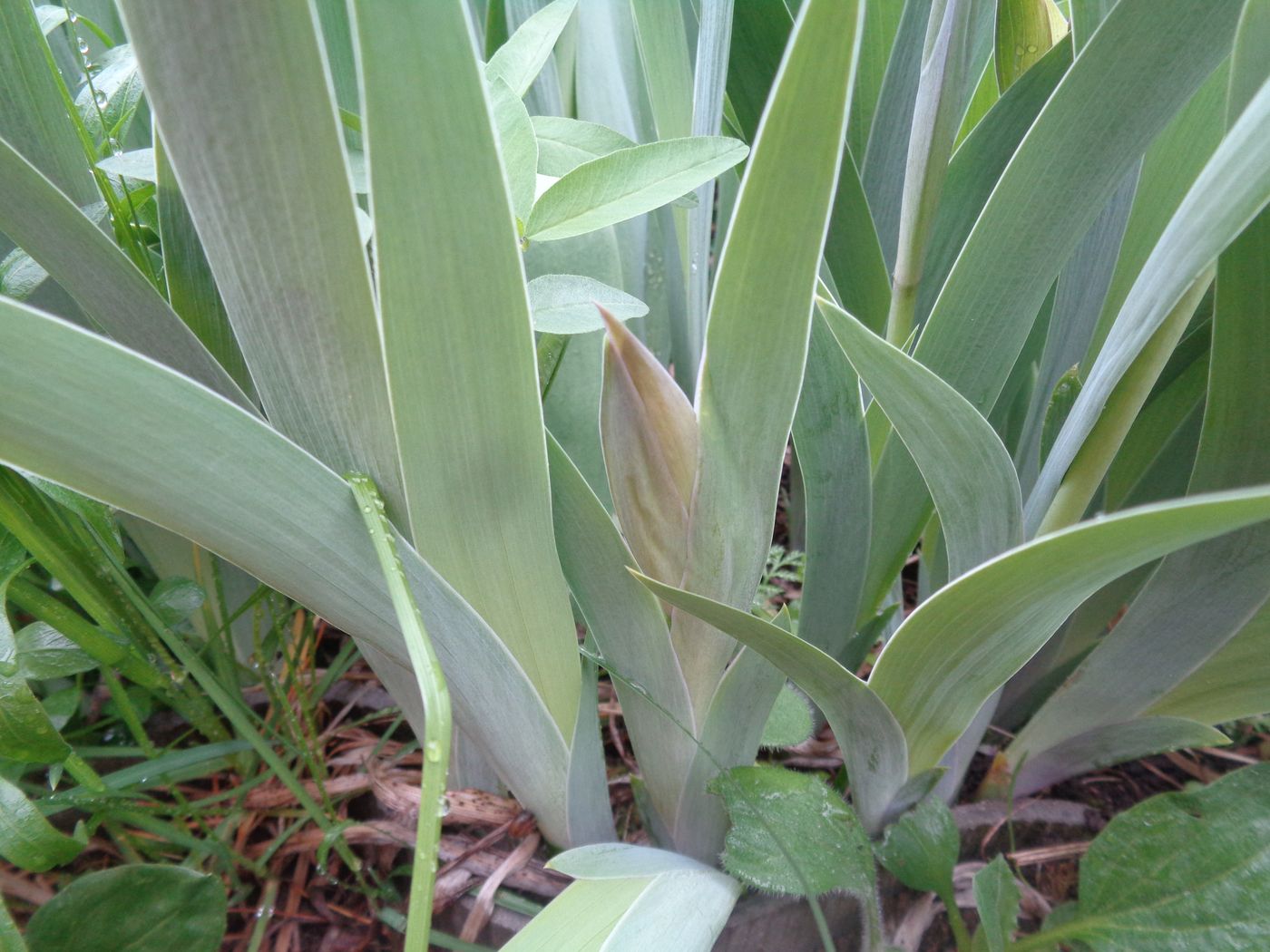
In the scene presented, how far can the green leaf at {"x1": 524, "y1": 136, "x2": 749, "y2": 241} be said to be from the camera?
1.37ft

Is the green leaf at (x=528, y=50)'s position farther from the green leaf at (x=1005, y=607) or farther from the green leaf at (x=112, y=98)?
the green leaf at (x=1005, y=607)

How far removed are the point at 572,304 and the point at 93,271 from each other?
0.21m

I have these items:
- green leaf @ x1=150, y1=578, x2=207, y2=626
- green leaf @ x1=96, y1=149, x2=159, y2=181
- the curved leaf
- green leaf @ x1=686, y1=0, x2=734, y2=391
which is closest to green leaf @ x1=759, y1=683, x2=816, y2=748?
the curved leaf

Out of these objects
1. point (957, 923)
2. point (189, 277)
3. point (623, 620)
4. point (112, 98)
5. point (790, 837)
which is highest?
point (112, 98)

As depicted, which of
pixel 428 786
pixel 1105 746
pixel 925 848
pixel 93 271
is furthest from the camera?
pixel 1105 746

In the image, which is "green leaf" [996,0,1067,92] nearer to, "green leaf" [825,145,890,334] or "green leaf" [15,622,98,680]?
"green leaf" [825,145,890,334]

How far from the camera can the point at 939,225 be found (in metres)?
0.58

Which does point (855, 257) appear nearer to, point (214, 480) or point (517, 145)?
point (517, 145)

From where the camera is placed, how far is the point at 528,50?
46 centimetres

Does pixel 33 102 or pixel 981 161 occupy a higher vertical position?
pixel 33 102

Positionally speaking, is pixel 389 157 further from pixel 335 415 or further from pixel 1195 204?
pixel 1195 204

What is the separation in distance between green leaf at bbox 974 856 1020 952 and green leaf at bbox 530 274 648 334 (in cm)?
35

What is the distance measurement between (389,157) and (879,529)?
39 centimetres

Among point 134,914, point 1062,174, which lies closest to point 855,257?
point 1062,174
